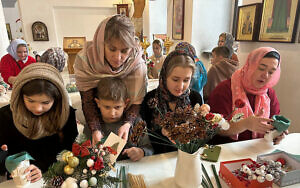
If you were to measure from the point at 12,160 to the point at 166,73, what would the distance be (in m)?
1.03

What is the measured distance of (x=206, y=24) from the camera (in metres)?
4.26

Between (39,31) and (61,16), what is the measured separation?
87 centimetres

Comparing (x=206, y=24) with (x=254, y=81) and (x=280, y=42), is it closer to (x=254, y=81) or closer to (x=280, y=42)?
(x=280, y=42)

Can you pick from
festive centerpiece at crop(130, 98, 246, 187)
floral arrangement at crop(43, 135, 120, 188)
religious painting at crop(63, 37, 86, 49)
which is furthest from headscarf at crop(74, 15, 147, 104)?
religious painting at crop(63, 37, 86, 49)

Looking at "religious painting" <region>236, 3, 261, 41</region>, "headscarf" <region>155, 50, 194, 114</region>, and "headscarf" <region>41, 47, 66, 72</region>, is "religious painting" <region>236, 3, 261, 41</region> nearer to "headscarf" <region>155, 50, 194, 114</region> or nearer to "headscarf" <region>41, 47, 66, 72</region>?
"headscarf" <region>155, 50, 194, 114</region>

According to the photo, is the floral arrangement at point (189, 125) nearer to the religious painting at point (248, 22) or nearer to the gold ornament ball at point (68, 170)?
the gold ornament ball at point (68, 170)

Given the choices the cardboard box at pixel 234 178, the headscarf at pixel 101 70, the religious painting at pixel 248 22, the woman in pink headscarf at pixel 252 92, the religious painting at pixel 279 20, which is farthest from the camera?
the religious painting at pixel 248 22

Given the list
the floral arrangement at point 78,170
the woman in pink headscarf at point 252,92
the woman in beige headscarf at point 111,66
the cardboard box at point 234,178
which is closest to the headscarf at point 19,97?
the woman in beige headscarf at point 111,66

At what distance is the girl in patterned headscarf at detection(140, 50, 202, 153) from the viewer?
139cm

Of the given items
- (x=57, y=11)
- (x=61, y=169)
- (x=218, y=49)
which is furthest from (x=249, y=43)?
(x=57, y=11)

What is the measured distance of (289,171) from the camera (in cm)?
104

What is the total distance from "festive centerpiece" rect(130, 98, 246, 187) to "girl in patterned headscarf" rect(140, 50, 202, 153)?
0.38m

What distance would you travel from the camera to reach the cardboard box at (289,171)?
3.28 ft

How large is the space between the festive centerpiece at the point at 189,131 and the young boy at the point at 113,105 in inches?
14.4
